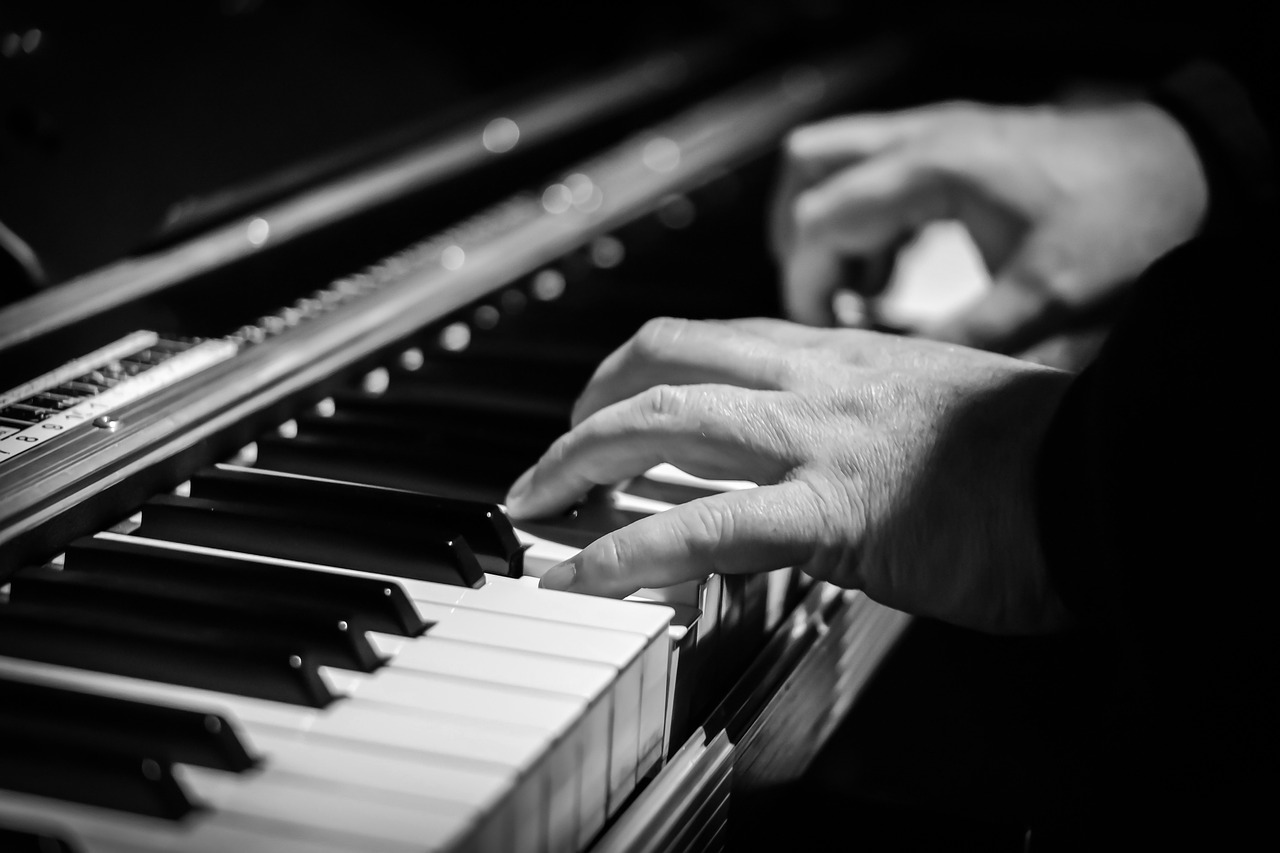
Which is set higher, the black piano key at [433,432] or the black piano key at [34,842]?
the black piano key at [433,432]

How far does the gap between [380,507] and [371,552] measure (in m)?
0.05

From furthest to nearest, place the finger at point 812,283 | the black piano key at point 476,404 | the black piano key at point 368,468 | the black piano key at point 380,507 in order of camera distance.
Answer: the finger at point 812,283
the black piano key at point 476,404
the black piano key at point 368,468
the black piano key at point 380,507

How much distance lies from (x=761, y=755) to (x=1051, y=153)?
3.25 ft

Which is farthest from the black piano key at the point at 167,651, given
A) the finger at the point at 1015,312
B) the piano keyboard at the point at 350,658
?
the finger at the point at 1015,312

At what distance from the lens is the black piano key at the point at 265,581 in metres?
0.82

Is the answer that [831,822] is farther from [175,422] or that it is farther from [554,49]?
[554,49]

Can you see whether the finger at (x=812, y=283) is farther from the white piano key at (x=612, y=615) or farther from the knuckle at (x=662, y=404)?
the white piano key at (x=612, y=615)

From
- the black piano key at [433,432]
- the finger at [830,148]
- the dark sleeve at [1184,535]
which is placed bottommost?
the dark sleeve at [1184,535]

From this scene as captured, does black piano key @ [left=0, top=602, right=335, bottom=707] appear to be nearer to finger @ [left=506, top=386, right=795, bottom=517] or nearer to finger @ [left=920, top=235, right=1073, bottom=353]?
finger @ [left=506, top=386, right=795, bottom=517]

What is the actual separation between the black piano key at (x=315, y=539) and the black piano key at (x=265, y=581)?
0.04 meters

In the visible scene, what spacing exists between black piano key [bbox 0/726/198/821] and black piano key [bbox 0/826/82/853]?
0.04 meters

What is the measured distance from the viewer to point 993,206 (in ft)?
5.41

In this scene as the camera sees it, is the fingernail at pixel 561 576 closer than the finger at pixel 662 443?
Yes

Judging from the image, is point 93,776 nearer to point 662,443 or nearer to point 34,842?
point 34,842
